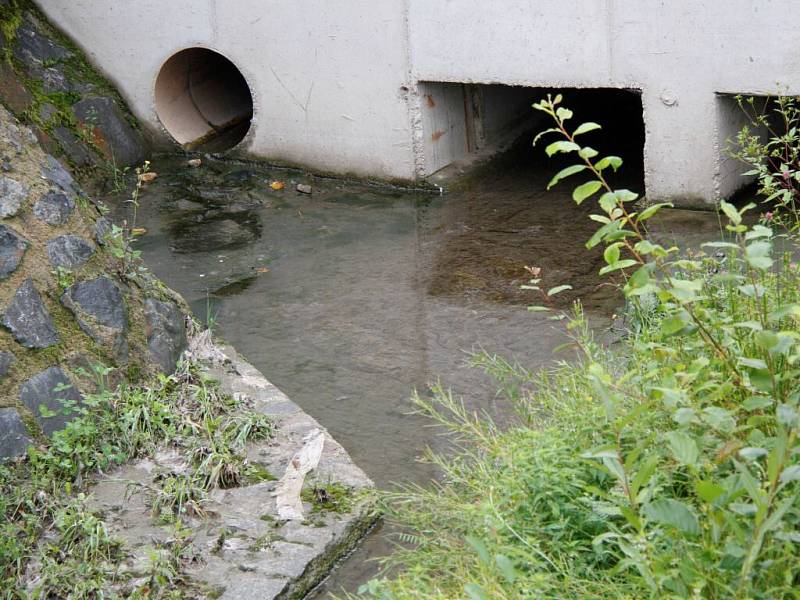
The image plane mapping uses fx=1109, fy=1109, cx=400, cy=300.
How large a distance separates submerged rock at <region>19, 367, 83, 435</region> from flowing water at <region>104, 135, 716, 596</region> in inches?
45.9

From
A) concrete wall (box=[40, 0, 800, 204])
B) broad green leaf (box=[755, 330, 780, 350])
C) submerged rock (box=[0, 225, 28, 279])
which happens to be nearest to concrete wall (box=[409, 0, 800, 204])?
concrete wall (box=[40, 0, 800, 204])

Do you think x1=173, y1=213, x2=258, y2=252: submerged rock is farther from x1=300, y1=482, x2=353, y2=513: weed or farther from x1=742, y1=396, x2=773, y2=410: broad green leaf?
x1=742, y1=396, x2=773, y2=410: broad green leaf

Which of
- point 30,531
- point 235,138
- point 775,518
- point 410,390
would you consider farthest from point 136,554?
point 235,138

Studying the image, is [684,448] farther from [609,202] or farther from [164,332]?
[164,332]

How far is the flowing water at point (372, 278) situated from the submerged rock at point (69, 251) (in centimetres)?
111

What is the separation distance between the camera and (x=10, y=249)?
4.87 m

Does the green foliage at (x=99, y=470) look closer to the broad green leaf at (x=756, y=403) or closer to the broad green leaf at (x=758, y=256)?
the broad green leaf at (x=756, y=403)

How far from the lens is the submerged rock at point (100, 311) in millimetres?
4945

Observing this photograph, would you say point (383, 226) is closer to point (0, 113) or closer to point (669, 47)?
point (669, 47)

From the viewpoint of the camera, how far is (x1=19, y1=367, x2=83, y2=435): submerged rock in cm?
454

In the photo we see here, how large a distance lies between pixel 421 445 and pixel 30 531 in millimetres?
1698

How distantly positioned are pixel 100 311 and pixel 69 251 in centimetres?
32

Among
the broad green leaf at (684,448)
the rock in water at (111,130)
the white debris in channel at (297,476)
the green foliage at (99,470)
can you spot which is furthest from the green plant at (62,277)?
the rock in water at (111,130)

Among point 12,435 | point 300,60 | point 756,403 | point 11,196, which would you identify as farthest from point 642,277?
point 300,60
